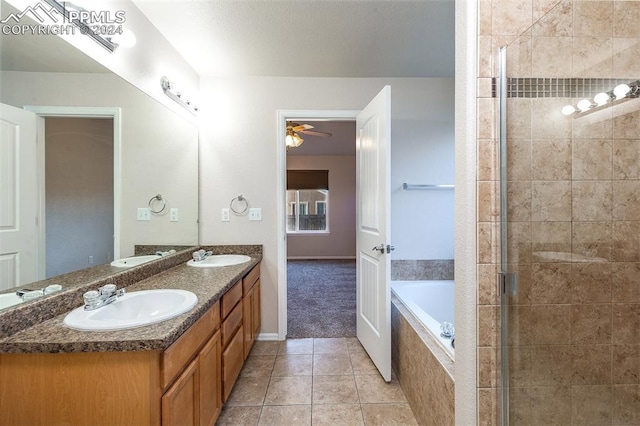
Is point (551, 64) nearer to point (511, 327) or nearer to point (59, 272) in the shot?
point (511, 327)

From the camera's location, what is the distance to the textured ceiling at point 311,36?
64.7 inches

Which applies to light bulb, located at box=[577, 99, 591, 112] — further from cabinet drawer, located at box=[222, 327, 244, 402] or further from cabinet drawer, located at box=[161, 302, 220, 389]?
cabinet drawer, located at box=[222, 327, 244, 402]

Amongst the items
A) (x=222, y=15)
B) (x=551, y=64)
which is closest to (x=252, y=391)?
(x=551, y=64)

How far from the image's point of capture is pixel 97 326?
0.94m

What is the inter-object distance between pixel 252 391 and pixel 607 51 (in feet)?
8.22

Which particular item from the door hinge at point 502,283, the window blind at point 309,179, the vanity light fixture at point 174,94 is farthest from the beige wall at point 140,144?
the window blind at point 309,179

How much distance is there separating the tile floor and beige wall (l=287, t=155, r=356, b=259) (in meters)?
4.05

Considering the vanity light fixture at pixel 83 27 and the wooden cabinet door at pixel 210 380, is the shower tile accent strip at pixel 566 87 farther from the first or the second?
the vanity light fixture at pixel 83 27

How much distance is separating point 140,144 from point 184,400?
4.78 feet

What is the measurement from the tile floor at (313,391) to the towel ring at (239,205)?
1.25 meters

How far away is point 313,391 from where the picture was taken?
1806 millimetres

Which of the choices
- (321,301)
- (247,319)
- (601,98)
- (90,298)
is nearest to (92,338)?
(90,298)

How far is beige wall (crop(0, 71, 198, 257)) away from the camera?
42.4 inches

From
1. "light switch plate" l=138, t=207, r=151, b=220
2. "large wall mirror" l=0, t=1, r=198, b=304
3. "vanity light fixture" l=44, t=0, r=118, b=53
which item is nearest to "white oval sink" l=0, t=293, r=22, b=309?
"large wall mirror" l=0, t=1, r=198, b=304
